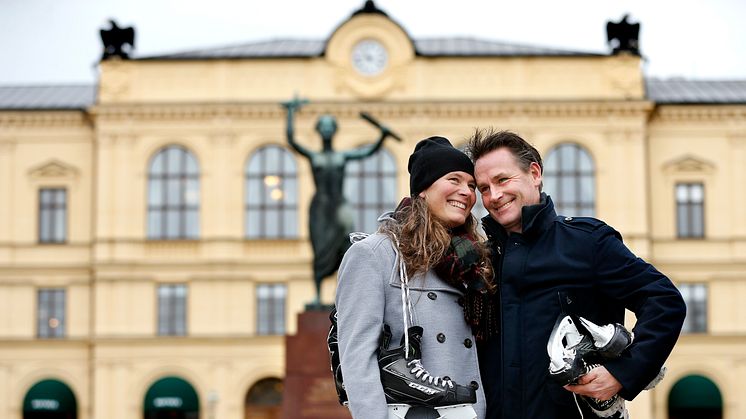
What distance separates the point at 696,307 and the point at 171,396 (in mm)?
17508

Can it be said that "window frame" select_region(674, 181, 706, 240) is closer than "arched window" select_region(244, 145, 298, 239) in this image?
No

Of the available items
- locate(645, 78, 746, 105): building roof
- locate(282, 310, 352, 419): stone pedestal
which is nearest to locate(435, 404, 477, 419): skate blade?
locate(282, 310, 352, 419): stone pedestal

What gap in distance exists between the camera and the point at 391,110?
4212 cm

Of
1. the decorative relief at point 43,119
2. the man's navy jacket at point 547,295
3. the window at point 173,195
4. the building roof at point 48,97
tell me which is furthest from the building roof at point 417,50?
the man's navy jacket at point 547,295

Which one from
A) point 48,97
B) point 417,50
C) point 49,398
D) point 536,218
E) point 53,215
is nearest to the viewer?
point 536,218

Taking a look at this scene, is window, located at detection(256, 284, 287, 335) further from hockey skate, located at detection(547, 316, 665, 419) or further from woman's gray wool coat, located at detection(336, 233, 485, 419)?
hockey skate, located at detection(547, 316, 665, 419)

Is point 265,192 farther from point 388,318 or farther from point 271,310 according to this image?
point 388,318

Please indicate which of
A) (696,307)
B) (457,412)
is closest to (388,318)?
(457,412)

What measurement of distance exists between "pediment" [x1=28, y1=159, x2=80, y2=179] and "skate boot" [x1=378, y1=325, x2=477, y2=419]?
132 feet

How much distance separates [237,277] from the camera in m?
41.8

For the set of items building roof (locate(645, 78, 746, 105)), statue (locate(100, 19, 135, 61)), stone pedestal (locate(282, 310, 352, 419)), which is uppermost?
statue (locate(100, 19, 135, 61))

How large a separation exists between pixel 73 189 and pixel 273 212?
23.4 ft

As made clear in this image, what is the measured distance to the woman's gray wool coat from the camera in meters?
4.55

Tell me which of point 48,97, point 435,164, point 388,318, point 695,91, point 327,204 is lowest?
point 388,318
